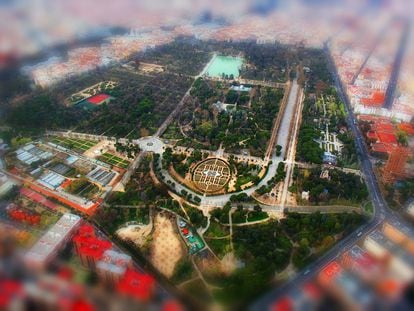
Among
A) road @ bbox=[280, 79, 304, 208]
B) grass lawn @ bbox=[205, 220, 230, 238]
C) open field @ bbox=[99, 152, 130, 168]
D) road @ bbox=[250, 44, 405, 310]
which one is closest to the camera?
road @ bbox=[250, 44, 405, 310]

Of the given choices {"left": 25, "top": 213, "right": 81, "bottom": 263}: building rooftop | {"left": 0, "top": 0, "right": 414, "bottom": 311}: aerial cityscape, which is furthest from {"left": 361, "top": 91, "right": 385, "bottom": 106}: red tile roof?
{"left": 25, "top": 213, "right": 81, "bottom": 263}: building rooftop

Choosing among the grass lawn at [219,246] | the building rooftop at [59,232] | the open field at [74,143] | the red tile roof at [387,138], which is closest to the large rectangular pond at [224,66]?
the red tile roof at [387,138]

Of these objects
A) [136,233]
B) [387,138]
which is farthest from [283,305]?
[387,138]

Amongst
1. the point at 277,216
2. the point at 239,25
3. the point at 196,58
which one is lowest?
the point at 277,216

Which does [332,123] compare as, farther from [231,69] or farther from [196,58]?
[196,58]

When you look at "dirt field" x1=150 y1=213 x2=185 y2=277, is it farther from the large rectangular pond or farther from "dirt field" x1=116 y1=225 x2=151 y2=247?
the large rectangular pond

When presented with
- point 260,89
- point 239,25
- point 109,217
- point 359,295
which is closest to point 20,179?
point 109,217

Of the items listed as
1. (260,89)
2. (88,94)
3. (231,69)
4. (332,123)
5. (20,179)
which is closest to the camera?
(20,179)
